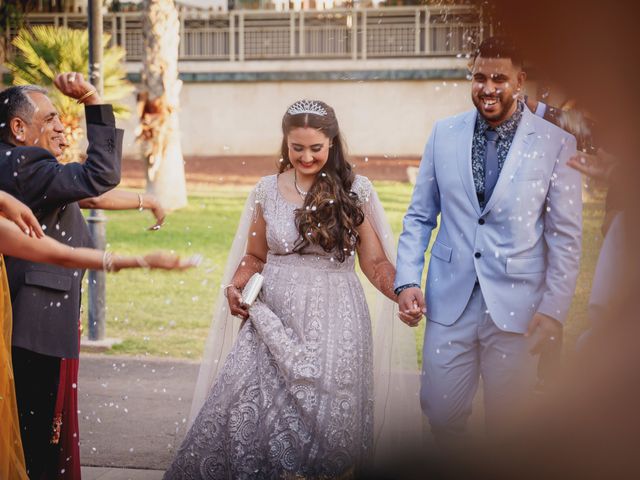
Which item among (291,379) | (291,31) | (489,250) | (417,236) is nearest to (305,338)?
(291,379)

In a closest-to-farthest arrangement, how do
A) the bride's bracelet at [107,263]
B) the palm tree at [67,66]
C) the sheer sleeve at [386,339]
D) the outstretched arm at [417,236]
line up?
the bride's bracelet at [107,263]
the outstretched arm at [417,236]
the sheer sleeve at [386,339]
the palm tree at [67,66]

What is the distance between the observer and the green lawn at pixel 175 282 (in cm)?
803

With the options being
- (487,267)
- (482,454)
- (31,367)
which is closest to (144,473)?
(31,367)

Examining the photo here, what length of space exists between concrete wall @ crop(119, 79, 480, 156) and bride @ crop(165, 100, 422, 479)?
1659 cm

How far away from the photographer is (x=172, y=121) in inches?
661

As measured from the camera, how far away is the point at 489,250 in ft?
10.9

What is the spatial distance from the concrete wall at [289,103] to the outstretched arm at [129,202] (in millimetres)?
16629

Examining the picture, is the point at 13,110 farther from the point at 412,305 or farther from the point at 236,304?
the point at 412,305

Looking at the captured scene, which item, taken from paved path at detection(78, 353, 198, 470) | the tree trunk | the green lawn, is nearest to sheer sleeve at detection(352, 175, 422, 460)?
paved path at detection(78, 353, 198, 470)

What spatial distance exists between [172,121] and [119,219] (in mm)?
2117

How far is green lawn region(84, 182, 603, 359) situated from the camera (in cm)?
803

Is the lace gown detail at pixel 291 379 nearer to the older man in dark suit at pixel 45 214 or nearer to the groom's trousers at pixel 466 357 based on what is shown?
the groom's trousers at pixel 466 357

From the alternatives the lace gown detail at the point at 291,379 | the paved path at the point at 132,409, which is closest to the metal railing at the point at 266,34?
the paved path at the point at 132,409

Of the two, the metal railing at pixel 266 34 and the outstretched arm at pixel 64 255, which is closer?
the outstretched arm at pixel 64 255
